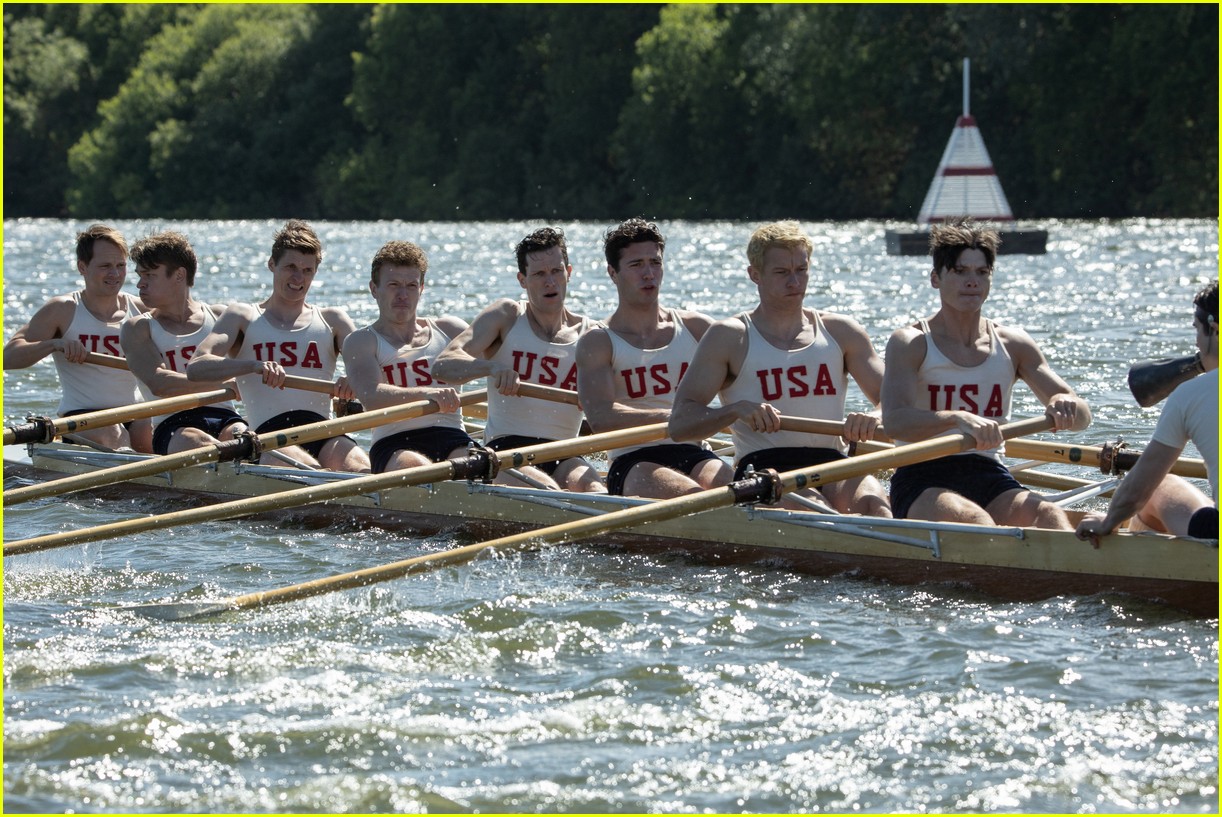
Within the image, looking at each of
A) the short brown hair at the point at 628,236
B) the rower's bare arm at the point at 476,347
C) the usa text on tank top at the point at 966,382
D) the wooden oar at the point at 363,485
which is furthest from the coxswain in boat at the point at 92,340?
the usa text on tank top at the point at 966,382

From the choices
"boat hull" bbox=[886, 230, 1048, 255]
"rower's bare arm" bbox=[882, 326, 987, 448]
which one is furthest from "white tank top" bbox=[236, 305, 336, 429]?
"boat hull" bbox=[886, 230, 1048, 255]

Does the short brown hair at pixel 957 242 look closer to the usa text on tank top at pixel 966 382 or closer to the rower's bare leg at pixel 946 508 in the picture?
the usa text on tank top at pixel 966 382

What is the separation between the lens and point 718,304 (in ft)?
70.2

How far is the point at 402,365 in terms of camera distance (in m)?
8.34

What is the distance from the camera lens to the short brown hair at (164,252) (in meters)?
8.83

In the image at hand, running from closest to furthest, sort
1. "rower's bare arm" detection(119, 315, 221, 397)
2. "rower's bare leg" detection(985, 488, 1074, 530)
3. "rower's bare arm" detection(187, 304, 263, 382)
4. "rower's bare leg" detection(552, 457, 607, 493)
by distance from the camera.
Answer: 1. "rower's bare leg" detection(985, 488, 1074, 530)
2. "rower's bare leg" detection(552, 457, 607, 493)
3. "rower's bare arm" detection(187, 304, 263, 382)
4. "rower's bare arm" detection(119, 315, 221, 397)

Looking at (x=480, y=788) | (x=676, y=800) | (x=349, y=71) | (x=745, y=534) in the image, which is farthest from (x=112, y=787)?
(x=349, y=71)

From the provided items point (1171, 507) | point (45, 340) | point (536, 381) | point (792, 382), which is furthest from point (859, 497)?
point (45, 340)

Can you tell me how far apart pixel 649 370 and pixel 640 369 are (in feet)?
0.13

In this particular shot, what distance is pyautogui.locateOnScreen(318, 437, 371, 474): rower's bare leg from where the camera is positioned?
833cm

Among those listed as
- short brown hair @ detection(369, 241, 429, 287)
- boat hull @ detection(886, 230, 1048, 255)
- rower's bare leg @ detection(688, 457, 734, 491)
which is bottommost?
rower's bare leg @ detection(688, 457, 734, 491)

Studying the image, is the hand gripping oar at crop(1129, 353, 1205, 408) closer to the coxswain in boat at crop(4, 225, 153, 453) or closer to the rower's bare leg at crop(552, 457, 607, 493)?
the rower's bare leg at crop(552, 457, 607, 493)

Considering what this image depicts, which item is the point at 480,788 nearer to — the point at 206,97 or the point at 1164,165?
the point at 1164,165

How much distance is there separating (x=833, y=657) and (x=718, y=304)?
51.9ft
